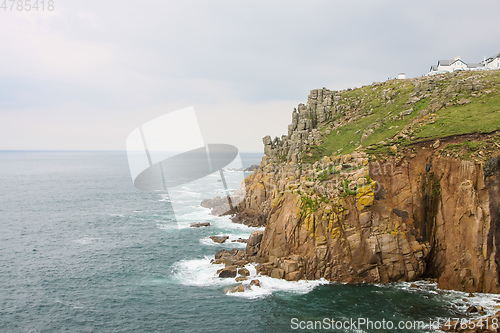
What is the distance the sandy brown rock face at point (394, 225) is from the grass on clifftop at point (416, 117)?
203 inches

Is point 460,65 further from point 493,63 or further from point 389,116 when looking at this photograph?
point 389,116

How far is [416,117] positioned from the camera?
2488 inches

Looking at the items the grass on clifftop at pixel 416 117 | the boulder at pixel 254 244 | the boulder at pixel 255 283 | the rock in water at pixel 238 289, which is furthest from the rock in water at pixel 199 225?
the rock in water at pixel 238 289

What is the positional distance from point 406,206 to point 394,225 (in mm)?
3655

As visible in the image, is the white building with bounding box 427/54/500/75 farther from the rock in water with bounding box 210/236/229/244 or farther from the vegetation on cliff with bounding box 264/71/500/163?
the rock in water with bounding box 210/236/229/244

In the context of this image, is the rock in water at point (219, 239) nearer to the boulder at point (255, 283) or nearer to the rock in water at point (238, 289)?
the boulder at point (255, 283)

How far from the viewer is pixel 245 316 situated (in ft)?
137

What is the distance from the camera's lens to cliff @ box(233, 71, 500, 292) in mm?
46938

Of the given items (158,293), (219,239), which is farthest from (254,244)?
(158,293)

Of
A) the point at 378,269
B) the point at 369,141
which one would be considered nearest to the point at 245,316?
the point at 378,269

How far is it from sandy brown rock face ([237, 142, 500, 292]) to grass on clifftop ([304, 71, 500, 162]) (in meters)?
5.15

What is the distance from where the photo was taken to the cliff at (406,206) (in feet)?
154

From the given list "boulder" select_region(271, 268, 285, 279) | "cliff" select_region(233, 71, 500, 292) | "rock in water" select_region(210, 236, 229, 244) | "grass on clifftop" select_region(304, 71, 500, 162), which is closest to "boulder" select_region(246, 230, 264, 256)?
"cliff" select_region(233, 71, 500, 292)

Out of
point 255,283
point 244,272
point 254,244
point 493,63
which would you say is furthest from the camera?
point 493,63
